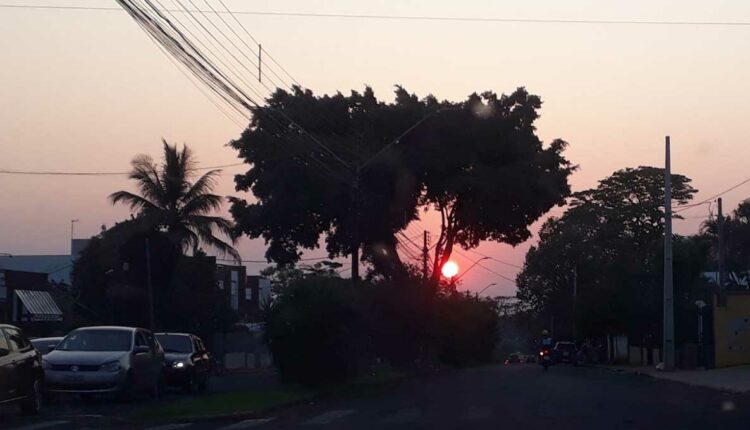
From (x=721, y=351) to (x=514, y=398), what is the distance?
2256cm

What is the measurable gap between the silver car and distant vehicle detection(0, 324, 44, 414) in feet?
7.07

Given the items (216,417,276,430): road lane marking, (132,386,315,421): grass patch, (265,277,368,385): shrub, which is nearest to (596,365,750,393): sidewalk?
(265,277,368,385): shrub

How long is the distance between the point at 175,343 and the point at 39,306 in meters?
24.6

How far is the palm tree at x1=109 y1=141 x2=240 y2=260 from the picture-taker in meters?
49.7

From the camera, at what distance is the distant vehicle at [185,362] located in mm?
27766

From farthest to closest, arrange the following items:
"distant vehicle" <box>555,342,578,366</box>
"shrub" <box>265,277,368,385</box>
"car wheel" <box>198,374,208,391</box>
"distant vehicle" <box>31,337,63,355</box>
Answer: "distant vehicle" <box>555,342,578,366</box>
"shrub" <box>265,277,368,385</box>
"car wheel" <box>198,374,208,391</box>
"distant vehicle" <box>31,337,63,355</box>

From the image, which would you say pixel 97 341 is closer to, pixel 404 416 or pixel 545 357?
pixel 404 416

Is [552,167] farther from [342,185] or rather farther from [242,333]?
[242,333]

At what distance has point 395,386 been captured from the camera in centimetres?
3266

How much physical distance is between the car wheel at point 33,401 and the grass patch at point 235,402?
69.7 inches

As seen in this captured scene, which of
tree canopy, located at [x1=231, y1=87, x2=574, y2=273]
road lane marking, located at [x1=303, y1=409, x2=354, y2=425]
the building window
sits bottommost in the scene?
road lane marking, located at [x1=303, y1=409, x2=354, y2=425]

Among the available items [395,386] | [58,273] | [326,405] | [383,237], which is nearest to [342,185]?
[383,237]

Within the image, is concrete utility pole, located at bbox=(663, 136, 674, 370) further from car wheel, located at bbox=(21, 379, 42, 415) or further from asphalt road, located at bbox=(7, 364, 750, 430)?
car wheel, located at bbox=(21, 379, 42, 415)

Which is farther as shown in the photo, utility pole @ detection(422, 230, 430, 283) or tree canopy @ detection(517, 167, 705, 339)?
tree canopy @ detection(517, 167, 705, 339)
